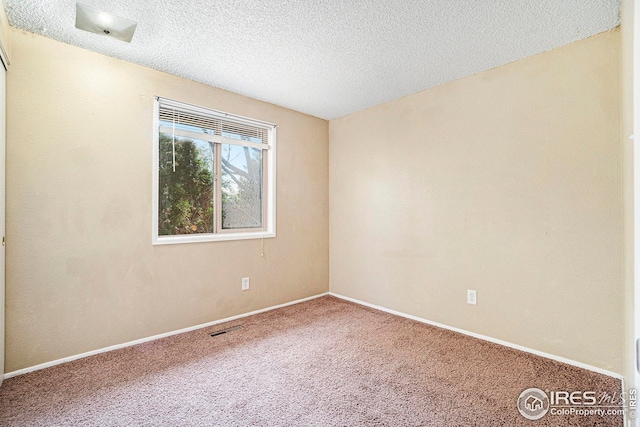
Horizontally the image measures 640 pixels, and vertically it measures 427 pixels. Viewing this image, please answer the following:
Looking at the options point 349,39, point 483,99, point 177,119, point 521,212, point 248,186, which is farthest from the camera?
point 248,186

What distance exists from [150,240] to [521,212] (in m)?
3.02

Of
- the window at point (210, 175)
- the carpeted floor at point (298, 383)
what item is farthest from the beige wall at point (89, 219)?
the carpeted floor at point (298, 383)

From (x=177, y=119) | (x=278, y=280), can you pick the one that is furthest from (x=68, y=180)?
(x=278, y=280)

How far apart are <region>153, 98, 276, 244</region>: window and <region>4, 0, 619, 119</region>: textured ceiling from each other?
43cm

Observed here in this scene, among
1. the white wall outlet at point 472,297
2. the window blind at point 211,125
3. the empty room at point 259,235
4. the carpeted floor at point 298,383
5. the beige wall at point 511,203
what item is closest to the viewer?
the carpeted floor at point 298,383

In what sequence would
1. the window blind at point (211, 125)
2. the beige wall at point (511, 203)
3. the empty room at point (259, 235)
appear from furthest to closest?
1. the window blind at point (211, 125)
2. the beige wall at point (511, 203)
3. the empty room at point (259, 235)

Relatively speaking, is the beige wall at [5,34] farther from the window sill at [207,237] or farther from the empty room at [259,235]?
the window sill at [207,237]

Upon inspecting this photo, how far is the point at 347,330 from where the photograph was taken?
9.15 feet

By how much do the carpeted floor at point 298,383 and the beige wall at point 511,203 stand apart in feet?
1.10

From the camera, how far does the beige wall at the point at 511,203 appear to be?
201 cm

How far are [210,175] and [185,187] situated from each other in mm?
279

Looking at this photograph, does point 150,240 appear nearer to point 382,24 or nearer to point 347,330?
point 347,330

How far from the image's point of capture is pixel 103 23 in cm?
192

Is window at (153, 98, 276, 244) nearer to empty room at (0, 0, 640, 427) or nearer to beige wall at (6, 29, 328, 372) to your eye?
empty room at (0, 0, 640, 427)
